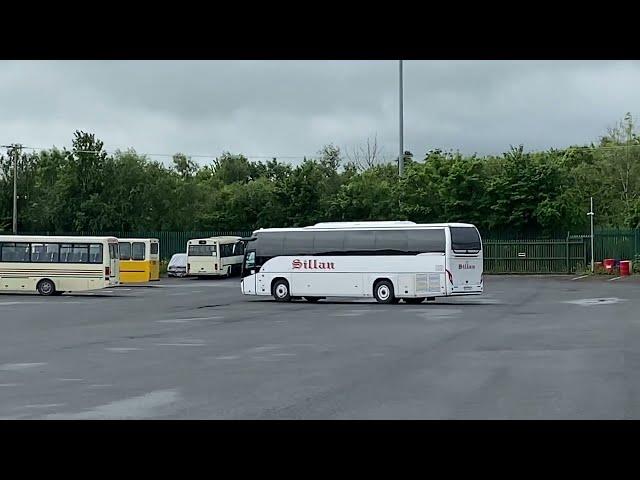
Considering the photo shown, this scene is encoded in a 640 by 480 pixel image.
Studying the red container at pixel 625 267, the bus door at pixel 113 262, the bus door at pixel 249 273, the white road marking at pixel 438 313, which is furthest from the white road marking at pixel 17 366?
the red container at pixel 625 267

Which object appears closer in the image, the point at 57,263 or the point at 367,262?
the point at 367,262

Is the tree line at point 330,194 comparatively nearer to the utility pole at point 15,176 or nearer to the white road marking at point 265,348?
the utility pole at point 15,176

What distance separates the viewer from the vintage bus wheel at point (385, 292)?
33281 millimetres

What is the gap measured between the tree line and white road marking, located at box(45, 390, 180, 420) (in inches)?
1893

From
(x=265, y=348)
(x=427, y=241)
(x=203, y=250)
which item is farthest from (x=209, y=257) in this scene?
(x=265, y=348)

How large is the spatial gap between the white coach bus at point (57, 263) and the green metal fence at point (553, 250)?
26768 mm

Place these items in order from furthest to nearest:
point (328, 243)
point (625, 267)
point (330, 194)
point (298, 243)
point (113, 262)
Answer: point (330, 194) → point (625, 267) → point (113, 262) → point (298, 243) → point (328, 243)

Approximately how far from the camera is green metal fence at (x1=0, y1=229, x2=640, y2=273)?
56281 mm

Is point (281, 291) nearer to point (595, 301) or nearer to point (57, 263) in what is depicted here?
point (57, 263)

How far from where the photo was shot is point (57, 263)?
39.3m

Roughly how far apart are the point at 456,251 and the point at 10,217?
150 ft

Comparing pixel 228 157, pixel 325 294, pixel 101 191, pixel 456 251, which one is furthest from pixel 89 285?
pixel 228 157

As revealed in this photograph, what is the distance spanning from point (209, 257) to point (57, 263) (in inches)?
670
